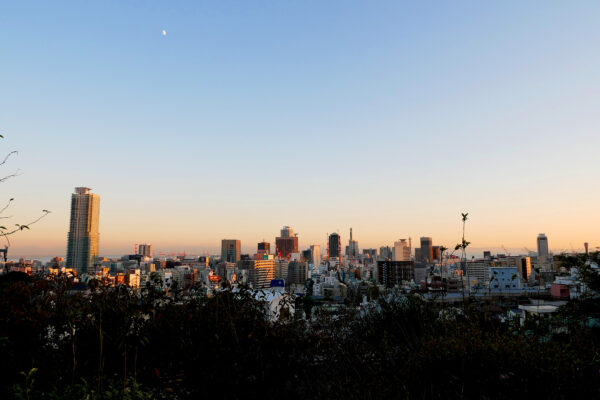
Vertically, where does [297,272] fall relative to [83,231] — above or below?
below

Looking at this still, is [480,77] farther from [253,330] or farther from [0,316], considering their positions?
[0,316]

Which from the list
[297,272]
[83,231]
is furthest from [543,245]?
[83,231]

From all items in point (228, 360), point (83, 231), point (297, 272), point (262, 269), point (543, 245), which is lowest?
point (297, 272)

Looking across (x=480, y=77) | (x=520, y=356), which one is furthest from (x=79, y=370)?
(x=480, y=77)

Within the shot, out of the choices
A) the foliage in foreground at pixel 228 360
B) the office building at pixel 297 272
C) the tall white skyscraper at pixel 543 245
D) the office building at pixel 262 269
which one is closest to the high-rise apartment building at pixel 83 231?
the office building at pixel 262 269

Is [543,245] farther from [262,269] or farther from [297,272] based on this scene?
[262,269]

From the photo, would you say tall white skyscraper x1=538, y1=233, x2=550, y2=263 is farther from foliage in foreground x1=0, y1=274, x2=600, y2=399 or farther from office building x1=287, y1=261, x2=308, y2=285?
foliage in foreground x1=0, y1=274, x2=600, y2=399

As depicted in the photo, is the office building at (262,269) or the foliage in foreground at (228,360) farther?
the office building at (262,269)

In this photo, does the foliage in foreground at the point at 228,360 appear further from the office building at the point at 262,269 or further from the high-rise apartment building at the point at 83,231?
the high-rise apartment building at the point at 83,231
